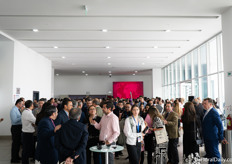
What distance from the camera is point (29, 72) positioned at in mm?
10281

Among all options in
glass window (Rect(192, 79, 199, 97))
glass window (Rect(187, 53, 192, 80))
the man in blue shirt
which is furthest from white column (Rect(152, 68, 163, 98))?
the man in blue shirt

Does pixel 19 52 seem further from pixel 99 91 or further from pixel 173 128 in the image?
pixel 99 91

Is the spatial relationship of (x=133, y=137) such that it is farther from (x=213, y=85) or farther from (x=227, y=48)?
(x=213, y=85)

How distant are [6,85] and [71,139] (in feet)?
21.8

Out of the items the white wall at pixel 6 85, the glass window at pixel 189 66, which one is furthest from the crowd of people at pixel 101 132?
the glass window at pixel 189 66

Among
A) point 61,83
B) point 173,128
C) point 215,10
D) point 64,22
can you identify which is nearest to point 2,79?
point 64,22

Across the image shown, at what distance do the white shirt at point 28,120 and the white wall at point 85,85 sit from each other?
764 inches

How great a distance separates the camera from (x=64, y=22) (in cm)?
677

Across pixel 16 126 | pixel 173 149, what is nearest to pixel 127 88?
pixel 16 126

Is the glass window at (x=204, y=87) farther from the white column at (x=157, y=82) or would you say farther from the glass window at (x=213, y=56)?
the white column at (x=157, y=82)

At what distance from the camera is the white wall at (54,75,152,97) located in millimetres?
24438

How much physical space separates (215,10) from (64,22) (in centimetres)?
440

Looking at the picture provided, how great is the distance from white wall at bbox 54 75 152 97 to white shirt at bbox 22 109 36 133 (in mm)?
19417

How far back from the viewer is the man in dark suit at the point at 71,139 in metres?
3.03
